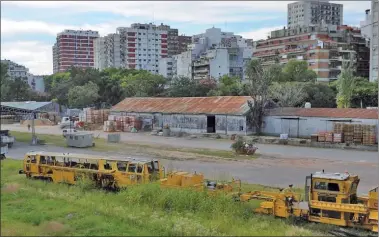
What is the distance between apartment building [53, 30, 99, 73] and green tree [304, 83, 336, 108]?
40.0m

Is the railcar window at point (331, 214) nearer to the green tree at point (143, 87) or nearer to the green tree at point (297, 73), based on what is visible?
Result: the green tree at point (297, 73)

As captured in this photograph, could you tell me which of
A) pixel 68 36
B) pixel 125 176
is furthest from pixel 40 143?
pixel 68 36

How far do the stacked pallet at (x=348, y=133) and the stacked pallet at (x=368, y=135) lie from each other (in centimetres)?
59

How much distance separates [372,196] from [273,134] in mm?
18094

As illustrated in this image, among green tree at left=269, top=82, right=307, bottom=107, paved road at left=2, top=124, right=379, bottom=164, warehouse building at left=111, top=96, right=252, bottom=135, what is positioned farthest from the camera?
green tree at left=269, top=82, right=307, bottom=107

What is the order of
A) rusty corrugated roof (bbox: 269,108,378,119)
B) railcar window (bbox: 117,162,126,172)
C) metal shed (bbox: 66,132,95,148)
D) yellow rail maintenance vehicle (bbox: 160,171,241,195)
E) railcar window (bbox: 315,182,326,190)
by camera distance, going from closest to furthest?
railcar window (bbox: 315,182,326,190)
yellow rail maintenance vehicle (bbox: 160,171,241,195)
railcar window (bbox: 117,162,126,172)
metal shed (bbox: 66,132,95,148)
rusty corrugated roof (bbox: 269,108,378,119)

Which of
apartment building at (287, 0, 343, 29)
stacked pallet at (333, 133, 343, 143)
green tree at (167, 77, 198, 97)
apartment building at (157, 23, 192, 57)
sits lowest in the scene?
stacked pallet at (333, 133, 343, 143)

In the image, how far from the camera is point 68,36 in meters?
65.1

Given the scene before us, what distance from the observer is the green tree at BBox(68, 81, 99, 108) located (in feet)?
152

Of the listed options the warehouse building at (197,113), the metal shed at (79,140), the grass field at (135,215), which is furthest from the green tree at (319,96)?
the grass field at (135,215)

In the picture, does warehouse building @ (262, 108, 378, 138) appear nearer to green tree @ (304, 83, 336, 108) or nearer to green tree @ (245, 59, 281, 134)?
green tree @ (245, 59, 281, 134)

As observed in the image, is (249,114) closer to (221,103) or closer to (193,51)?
(221,103)

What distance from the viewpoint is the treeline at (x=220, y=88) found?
112ft

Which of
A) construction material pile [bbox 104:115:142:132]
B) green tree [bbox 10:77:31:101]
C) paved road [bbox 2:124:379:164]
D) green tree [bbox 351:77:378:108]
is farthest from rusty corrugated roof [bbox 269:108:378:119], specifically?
green tree [bbox 10:77:31:101]
